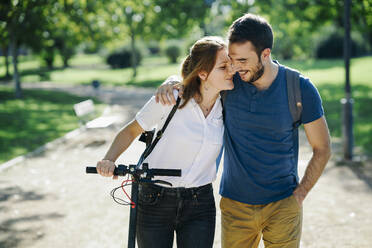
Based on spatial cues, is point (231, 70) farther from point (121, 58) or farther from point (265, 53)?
point (121, 58)

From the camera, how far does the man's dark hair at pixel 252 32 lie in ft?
8.59

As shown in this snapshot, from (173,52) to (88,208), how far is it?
146 feet

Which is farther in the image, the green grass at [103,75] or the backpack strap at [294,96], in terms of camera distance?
the green grass at [103,75]

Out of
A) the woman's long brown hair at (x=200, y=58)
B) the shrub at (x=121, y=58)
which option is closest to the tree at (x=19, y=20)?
the woman's long brown hair at (x=200, y=58)

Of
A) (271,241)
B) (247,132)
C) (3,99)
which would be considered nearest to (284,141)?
(247,132)

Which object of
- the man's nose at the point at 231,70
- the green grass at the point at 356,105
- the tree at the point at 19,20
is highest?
the tree at the point at 19,20

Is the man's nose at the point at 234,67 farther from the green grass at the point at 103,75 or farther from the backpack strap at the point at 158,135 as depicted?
the green grass at the point at 103,75

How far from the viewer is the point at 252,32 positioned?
2.62 m

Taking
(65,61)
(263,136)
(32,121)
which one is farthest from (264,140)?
(65,61)

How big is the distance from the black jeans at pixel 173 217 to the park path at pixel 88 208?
88 centimetres

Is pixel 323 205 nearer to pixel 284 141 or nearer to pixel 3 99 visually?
pixel 284 141

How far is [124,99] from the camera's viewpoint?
65.6 ft

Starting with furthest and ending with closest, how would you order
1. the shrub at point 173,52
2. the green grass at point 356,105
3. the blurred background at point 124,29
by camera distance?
the shrub at point 173,52, the blurred background at point 124,29, the green grass at point 356,105

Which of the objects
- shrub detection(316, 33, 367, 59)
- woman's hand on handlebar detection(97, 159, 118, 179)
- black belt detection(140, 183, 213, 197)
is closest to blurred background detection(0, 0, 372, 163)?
black belt detection(140, 183, 213, 197)
